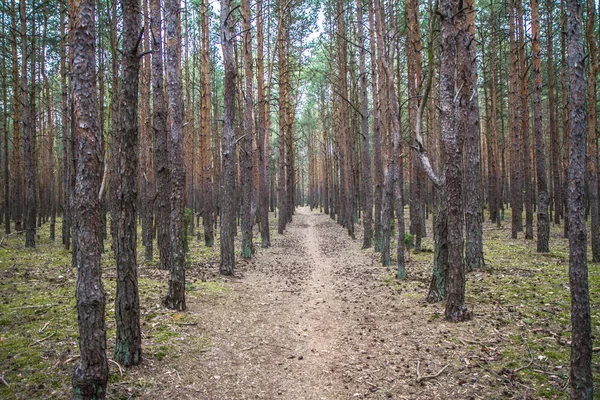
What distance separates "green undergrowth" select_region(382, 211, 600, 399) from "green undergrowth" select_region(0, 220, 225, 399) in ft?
13.6

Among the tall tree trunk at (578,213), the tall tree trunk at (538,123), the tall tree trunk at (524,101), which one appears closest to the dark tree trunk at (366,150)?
the tall tree trunk at (538,123)

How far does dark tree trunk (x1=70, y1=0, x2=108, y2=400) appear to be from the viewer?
11.2 feet

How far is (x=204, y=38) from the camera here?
653 inches

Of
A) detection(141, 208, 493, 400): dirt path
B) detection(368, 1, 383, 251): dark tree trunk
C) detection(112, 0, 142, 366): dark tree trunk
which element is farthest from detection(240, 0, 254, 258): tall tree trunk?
detection(112, 0, 142, 366): dark tree trunk

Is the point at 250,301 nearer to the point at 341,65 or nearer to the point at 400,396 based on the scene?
the point at 400,396

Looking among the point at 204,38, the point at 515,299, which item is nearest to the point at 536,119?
the point at 515,299

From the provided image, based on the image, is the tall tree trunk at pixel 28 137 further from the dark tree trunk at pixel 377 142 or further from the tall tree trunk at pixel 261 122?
the dark tree trunk at pixel 377 142

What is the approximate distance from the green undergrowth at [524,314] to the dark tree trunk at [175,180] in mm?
4761

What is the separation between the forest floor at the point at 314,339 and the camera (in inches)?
168

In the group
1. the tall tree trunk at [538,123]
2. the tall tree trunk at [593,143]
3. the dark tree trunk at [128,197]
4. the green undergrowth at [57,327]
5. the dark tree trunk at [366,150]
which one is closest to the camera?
the green undergrowth at [57,327]

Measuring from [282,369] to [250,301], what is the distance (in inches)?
126

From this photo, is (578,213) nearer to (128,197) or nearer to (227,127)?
(128,197)

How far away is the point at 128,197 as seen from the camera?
439cm

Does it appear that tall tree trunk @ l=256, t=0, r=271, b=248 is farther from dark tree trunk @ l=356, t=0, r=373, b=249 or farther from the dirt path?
the dirt path
